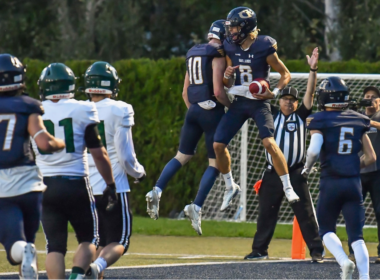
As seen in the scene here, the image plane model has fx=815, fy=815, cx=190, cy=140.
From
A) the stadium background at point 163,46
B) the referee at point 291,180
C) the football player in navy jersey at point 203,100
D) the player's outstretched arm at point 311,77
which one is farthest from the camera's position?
the stadium background at point 163,46

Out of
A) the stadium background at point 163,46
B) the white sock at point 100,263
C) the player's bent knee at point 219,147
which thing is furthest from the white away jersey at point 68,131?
the stadium background at point 163,46

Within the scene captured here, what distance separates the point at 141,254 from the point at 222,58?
334cm

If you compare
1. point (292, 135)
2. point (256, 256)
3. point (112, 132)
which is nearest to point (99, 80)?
point (112, 132)

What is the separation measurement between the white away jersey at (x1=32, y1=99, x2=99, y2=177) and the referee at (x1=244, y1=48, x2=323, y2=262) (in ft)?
13.6

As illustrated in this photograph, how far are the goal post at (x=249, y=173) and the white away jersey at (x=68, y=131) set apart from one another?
25.8 feet

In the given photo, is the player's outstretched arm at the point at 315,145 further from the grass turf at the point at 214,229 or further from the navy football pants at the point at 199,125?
the grass turf at the point at 214,229

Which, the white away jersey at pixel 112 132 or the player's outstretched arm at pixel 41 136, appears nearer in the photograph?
the player's outstretched arm at pixel 41 136

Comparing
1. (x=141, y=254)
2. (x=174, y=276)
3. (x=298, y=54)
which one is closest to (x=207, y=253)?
(x=141, y=254)

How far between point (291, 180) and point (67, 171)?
4.38 metres

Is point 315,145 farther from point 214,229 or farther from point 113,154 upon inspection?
point 214,229

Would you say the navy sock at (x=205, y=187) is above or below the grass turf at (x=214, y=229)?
above

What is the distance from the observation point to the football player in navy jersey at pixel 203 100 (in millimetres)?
8742

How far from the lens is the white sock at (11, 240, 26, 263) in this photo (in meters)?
5.65

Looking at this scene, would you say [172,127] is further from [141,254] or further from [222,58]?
[222,58]
